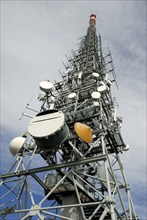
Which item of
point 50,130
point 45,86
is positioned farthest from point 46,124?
point 45,86

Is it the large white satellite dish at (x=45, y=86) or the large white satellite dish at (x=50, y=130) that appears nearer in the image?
the large white satellite dish at (x=50, y=130)

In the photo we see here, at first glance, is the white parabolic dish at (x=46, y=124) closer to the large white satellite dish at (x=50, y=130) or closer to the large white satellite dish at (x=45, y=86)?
the large white satellite dish at (x=50, y=130)

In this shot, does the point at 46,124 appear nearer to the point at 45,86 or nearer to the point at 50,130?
the point at 50,130

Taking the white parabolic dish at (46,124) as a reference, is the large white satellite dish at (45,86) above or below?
above

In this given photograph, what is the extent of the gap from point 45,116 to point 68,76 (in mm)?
9627

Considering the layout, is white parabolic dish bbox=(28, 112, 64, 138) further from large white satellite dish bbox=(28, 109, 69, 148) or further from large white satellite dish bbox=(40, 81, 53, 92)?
large white satellite dish bbox=(40, 81, 53, 92)

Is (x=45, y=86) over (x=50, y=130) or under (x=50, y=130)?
over

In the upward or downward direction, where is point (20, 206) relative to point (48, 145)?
downward

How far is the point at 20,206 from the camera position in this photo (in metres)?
14.0

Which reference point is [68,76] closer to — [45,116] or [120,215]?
[45,116]

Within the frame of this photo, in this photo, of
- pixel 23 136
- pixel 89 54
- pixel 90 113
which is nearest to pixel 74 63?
pixel 89 54

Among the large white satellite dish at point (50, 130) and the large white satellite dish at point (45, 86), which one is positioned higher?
the large white satellite dish at point (45, 86)

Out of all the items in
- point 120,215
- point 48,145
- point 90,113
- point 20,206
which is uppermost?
point 90,113

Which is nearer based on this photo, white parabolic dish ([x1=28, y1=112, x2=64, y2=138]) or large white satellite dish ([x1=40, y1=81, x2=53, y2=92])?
white parabolic dish ([x1=28, y1=112, x2=64, y2=138])
